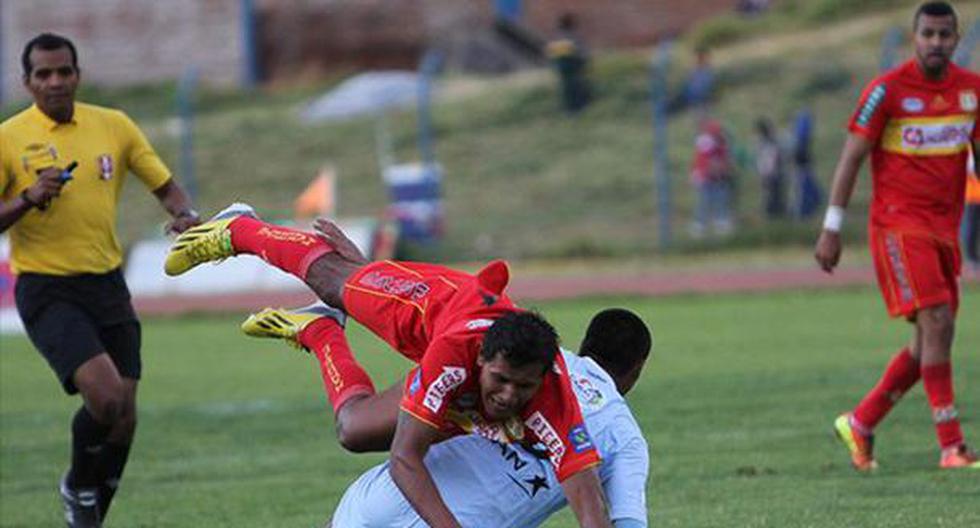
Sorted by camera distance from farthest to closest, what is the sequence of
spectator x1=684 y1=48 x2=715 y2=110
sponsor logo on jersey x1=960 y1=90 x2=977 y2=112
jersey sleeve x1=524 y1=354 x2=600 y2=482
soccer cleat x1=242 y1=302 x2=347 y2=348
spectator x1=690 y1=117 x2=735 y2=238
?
spectator x1=684 y1=48 x2=715 y2=110 < spectator x1=690 y1=117 x2=735 y2=238 < sponsor logo on jersey x1=960 y1=90 x2=977 y2=112 < soccer cleat x1=242 y1=302 x2=347 y2=348 < jersey sleeve x1=524 y1=354 x2=600 y2=482

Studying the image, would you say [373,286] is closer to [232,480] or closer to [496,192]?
[232,480]

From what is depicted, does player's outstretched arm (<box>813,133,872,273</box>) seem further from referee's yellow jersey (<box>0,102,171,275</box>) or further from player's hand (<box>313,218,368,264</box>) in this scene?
referee's yellow jersey (<box>0,102,171,275</box>)

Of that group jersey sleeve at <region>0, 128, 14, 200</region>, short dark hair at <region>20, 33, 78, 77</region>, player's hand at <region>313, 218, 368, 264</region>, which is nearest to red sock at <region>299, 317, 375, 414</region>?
player's hand at <region>313, 218, 368, 264</region>

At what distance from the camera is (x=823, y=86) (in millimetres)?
33781

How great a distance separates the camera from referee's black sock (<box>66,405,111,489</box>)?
32.0 feet

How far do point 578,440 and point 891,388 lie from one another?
14.2ft

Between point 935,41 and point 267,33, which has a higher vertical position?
point 935,41

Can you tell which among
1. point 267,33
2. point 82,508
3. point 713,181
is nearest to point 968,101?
point 82,508

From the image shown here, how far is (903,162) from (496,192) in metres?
22.0

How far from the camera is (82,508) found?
9750mm

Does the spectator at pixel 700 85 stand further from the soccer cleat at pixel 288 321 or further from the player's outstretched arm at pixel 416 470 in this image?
the player's outstretched arm at pixel 416 470

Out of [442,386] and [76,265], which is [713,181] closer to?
[76,265]

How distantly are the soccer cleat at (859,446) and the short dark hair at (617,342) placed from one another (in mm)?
3211

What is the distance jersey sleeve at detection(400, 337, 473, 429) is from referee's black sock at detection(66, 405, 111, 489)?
9.70ft
